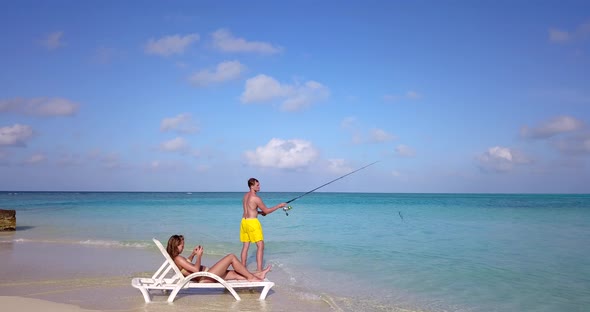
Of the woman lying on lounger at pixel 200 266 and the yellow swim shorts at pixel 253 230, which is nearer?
the woman lying on lounger at pixel 200 266

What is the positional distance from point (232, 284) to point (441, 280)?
4212 millimetres

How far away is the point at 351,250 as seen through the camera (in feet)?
41.4

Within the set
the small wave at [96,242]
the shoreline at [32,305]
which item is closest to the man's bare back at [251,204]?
the shoreline at [32,305]

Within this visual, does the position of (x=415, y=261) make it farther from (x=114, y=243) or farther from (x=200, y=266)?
(x=114, y=243)

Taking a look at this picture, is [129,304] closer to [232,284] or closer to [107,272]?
[232,284]

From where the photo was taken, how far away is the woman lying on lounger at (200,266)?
6.82 metres

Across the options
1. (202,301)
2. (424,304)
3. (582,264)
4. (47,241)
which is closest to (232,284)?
(202,301)

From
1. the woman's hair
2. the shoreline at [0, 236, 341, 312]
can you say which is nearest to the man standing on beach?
the shoreline at [0, 236, 341, 312]

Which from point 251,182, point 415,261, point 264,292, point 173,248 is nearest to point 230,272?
point 264,292

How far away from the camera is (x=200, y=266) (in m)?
7.05

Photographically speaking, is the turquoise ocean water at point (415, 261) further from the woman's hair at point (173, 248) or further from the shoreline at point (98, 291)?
the woman's hair at point (173, 248)

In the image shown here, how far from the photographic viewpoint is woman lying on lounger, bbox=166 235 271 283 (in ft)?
22.4

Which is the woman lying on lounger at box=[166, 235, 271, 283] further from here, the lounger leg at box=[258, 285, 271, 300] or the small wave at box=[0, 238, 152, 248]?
the small wave at box=[0, 238, 152, 248]

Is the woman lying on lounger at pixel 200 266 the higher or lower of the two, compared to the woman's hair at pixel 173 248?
lower
